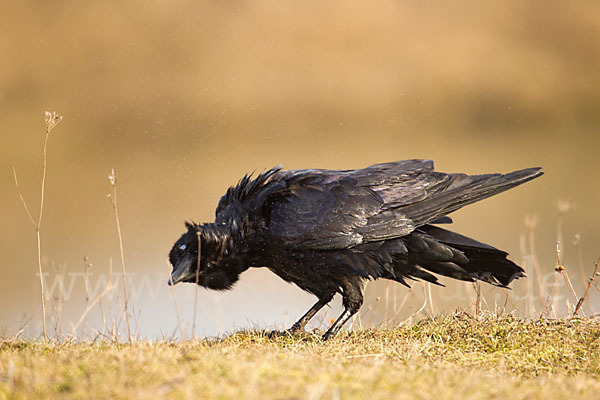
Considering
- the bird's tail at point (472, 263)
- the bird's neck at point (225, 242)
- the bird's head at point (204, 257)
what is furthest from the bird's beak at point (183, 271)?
the bird's tail at point (472, 263)

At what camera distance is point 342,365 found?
10.6 feet

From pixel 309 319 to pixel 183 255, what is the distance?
1007mm

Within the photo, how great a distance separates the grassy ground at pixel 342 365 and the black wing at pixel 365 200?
0.68 meters

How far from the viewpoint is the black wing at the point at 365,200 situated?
442 centimetres

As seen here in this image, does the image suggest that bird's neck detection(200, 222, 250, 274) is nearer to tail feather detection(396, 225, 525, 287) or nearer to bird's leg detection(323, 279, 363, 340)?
bird's leg detection(323, 279, 363, 340)

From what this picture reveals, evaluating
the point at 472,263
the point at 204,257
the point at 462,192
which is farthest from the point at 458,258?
the point at 204,257

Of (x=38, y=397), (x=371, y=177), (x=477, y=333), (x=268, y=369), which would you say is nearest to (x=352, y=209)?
(x=371, y=177)

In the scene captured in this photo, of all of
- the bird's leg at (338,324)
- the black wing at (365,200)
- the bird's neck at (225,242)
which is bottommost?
the bird's leg at (338,324)

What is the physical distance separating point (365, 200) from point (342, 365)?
1.60 m

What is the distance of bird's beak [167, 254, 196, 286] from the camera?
177 inches

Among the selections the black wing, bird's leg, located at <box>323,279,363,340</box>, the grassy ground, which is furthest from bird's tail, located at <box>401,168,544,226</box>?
the grassy ground

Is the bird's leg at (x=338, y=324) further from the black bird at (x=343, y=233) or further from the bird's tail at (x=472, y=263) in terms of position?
the bird's tail at (x=472, y=263)

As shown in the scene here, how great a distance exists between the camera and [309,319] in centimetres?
471

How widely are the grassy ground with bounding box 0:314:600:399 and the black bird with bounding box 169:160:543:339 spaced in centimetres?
44
